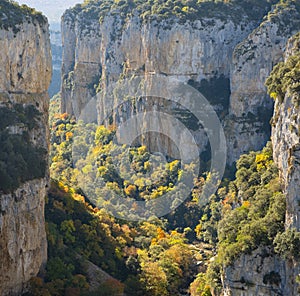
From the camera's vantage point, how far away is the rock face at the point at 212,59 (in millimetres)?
75000

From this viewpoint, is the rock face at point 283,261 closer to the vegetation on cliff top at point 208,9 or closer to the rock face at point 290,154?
the rock face at point 290,154

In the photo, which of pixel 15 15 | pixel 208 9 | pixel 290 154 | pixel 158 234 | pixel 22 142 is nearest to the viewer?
pixel 290 154

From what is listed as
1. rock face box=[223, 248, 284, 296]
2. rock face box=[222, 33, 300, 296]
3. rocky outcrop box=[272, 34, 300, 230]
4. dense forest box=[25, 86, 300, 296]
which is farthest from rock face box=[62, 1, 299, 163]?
rock face box=[223, 248, 284, 296]

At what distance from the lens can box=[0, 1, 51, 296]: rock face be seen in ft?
133

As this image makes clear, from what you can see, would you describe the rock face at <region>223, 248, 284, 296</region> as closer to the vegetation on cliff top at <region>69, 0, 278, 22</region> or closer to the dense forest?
the dense forest

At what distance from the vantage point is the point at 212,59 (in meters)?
82.6

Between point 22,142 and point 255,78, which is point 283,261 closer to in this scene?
point 22,142

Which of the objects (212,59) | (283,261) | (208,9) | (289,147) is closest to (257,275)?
(283,261)

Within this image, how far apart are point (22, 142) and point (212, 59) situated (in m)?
44.0

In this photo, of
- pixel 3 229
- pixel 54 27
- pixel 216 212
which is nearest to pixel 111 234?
pixel 216 212

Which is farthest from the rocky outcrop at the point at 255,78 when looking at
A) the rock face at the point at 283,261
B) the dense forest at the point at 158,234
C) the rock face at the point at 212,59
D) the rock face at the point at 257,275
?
the rock face at the point at 257,275

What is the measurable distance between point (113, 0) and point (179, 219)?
159 ft

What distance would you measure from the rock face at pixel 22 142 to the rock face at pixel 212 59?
31.9 meters

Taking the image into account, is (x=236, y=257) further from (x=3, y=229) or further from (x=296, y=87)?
(x=3, y=229)
